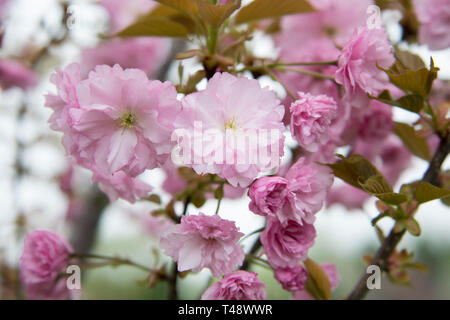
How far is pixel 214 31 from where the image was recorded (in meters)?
0.72

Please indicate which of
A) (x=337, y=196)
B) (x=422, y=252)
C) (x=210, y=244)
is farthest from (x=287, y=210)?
(x=422, y=252)

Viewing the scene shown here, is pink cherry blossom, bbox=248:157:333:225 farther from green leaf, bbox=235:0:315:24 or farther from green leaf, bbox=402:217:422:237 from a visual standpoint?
green leaf, bbox=235:0:315:24

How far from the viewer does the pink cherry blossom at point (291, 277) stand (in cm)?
64

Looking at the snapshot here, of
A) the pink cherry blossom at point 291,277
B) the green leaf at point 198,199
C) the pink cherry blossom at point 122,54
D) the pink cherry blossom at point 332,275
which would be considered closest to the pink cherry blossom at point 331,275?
the pink cherry blossom at point 332,275

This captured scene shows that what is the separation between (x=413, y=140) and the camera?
2.70 feet

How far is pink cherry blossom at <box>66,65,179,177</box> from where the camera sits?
56 cm

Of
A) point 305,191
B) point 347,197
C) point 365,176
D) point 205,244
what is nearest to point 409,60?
point 365,176

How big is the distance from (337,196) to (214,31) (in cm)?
84

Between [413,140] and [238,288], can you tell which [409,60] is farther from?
[238,288]

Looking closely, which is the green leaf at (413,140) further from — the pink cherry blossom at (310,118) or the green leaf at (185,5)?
the green leaf at (185,5)

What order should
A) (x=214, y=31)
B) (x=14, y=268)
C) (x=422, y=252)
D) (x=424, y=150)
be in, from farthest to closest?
1. (x=422, y=252)
2. (x=14, y=268)
3. (x=424, y=150)
4. (x=214, y=31)

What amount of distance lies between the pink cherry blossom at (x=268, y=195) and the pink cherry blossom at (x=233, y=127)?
2cm
